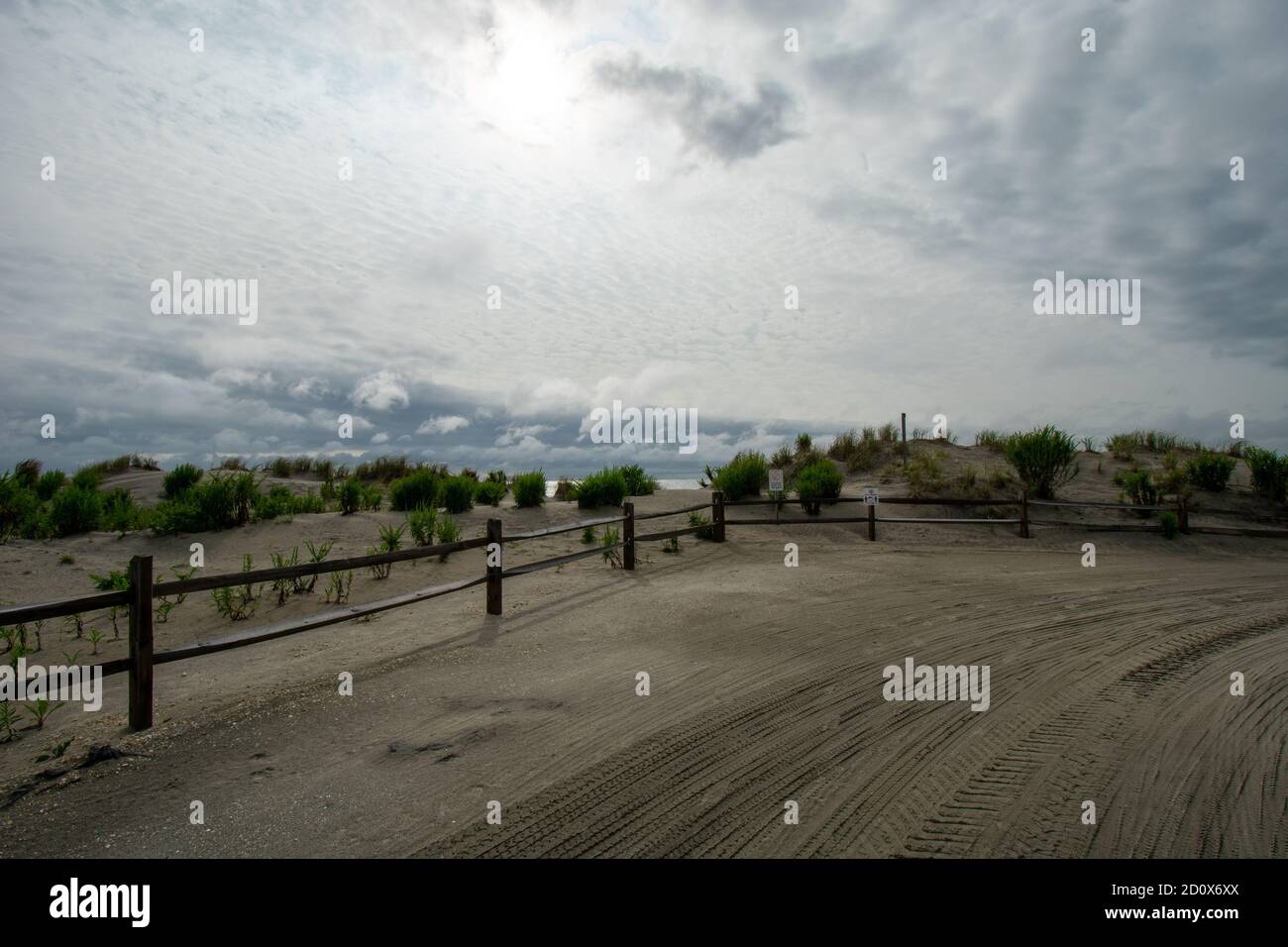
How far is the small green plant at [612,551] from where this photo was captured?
1222 centimetres

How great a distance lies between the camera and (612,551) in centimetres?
1331

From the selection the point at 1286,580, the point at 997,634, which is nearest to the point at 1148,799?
the point at 997,634

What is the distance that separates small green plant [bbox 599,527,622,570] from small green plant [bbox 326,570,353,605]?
3955mm

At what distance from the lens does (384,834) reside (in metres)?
3.63

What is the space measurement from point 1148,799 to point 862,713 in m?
1.77

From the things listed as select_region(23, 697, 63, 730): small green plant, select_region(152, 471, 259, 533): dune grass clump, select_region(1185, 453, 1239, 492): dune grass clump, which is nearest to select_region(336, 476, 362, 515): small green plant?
select_region(152, 471, 259, 533): dune grass clump

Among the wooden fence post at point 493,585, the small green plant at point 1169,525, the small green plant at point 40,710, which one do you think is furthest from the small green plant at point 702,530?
the small green plant at point 40,710

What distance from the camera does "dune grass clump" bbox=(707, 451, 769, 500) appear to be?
21281 millimetres

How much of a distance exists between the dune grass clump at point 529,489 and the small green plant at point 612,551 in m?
4.35

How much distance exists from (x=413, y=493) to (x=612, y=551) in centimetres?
759

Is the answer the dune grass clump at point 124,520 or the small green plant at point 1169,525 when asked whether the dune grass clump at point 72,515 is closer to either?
the dune grass clump at point 124,520

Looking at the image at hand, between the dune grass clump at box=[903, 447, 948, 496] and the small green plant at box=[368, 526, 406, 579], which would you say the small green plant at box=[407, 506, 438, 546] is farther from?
the dune grass clump at box=[903, 447, 948, 496]

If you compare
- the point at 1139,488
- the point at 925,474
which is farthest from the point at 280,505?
the point at 1139,488
